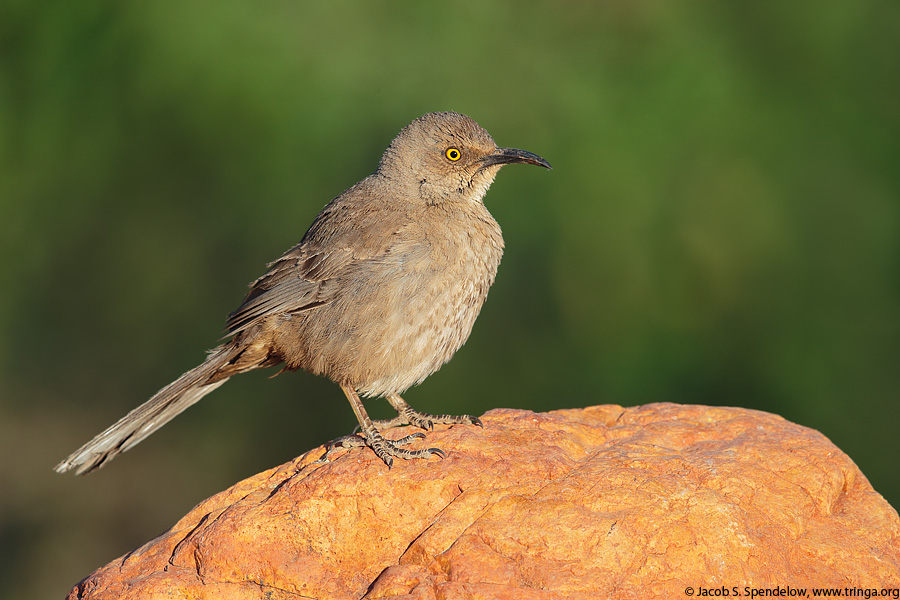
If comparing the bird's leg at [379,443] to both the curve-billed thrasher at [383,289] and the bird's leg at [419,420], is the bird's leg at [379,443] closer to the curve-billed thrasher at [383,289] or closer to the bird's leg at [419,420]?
the curve-billed thrasher at [383,289]

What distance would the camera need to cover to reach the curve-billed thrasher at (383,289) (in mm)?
5383

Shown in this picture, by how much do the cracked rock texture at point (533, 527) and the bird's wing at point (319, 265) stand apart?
50.1 inches

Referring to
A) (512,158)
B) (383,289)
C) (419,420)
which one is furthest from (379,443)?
(512,158)

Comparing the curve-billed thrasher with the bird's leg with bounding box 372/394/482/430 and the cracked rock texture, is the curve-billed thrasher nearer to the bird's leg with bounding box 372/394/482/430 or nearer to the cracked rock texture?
the bird's leg with bounding box 372/394/482/430

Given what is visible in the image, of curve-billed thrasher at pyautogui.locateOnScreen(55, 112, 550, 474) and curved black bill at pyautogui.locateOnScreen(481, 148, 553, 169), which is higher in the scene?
curved black bill at pyautogui.locateOnScreen(481, 148, 553, 169)

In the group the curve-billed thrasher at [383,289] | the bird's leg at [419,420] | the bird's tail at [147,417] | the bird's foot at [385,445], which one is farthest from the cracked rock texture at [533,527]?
the bird's tail at [147,417]

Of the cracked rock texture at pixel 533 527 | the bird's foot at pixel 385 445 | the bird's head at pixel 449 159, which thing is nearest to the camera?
the cracked rock texture at pixel 533 527

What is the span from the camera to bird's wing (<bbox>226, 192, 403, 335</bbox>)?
5.57 m

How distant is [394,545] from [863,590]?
200 cm

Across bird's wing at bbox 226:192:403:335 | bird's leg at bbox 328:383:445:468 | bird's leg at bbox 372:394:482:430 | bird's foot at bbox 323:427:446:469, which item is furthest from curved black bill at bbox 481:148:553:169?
bird's foot at bbox 323:427:446:469

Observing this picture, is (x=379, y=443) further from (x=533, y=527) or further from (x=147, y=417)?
(x=147, y=417)

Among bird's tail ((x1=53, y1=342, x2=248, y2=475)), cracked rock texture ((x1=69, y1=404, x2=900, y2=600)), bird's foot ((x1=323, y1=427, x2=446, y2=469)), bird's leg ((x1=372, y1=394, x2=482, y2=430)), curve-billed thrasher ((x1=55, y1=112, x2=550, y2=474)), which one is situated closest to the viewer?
cracked rock texture ((x1=69, y1=404, x2=900, y2=600))

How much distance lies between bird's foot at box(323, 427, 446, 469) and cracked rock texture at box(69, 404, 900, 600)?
0.06 meters

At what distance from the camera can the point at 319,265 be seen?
5707 millimetres
